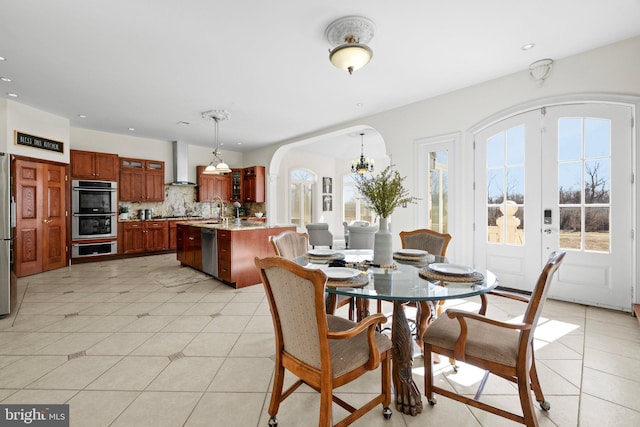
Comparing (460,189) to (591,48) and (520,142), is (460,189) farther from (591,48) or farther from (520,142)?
(591,48)

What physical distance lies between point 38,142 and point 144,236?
8.44 feet

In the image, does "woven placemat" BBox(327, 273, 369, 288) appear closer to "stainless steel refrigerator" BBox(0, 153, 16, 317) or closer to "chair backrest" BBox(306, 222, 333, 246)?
"stainless steel refrigerator" BBox(0, 153, 16, 317)

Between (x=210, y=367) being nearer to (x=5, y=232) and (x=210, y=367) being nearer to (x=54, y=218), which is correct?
(x=5, y=232)

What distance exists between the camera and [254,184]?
790cm

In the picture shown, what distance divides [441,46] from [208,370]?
369 cm

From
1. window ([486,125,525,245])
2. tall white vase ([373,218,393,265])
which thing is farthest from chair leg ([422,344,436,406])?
window ([486,125,525,245])

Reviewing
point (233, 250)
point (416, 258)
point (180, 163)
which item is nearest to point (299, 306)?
point (416, 258)

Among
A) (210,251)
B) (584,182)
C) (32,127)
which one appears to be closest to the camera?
(584,182)

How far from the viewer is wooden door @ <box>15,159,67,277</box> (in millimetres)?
4723

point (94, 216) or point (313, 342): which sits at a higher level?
point (94, 216)

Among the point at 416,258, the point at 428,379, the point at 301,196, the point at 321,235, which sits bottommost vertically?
the point at 428,379

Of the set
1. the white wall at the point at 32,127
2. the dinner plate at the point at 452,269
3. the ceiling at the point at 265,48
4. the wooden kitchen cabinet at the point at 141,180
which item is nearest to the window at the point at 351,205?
the ceiling at the point at 265,48

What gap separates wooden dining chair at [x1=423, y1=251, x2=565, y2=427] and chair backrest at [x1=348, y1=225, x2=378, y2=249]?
3.63 metres

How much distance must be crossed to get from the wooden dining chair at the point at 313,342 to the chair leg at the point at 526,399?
630mm
